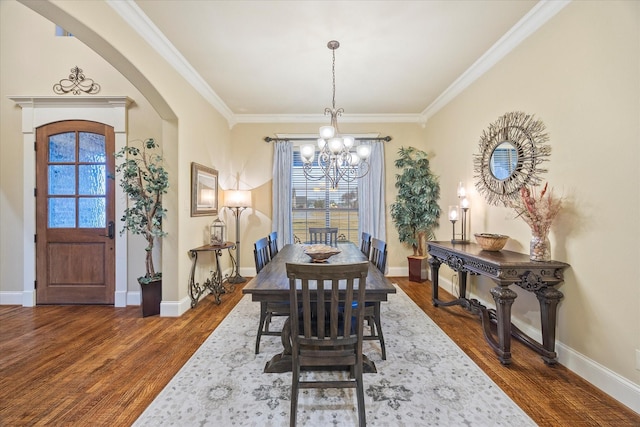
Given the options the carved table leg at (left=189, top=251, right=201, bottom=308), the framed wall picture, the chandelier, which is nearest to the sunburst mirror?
the chandelier

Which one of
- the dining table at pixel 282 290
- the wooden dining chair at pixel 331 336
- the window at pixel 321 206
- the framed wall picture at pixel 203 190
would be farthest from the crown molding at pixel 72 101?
the wooden dining chair at pixel 331 336

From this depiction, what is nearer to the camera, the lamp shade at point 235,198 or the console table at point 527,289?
the console table at point 527,289

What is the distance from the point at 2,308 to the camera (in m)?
3.39

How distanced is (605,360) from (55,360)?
426 cm

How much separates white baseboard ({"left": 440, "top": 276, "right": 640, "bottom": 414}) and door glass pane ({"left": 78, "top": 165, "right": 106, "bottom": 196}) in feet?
17.0

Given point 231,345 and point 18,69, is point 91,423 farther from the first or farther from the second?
point 18,69

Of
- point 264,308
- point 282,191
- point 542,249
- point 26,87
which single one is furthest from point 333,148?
point 26,87

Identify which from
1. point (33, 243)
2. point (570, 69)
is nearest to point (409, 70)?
point (570, 69)

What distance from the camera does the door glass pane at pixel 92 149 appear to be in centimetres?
350

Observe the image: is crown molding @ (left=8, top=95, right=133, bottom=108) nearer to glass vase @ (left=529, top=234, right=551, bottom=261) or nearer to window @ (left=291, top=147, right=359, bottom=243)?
window @ (left=291, top=147, right=359, bottom=243)

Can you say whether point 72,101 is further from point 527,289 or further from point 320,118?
point 527,289

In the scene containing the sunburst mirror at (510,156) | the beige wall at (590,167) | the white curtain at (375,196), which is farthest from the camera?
the white curtain at (375,196)

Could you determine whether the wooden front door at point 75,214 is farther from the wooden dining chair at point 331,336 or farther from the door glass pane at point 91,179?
the wooden dining chair at point 331,336

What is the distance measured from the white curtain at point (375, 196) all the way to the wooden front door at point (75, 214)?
385 cm
